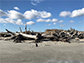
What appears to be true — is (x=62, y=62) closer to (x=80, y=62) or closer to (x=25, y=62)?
(x=80, y=62)

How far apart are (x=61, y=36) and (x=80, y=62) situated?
4835 mm

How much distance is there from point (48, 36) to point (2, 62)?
4909 mm

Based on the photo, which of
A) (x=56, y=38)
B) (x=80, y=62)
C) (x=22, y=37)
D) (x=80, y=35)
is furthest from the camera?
(x=80, y=35)

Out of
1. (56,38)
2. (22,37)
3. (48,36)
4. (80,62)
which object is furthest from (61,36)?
(80,62)

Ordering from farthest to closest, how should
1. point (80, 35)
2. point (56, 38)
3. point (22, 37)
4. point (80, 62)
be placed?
point (80, 35)
point (22, 37)
point (56, 38)
point (80, 62)

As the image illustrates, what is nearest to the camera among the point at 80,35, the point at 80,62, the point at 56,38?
the point at 80,62

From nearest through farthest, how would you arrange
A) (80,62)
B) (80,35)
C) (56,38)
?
(80,62) → (56,38) → (80,35)

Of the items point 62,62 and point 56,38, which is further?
point 56,38

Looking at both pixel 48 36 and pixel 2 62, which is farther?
pixel 48 36

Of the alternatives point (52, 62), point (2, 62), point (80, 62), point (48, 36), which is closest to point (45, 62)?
point (52, 62)

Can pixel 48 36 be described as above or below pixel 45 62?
above

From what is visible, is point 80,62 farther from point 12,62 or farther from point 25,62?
point 12,62

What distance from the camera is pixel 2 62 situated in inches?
74.8

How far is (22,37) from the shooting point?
7.66 metres
